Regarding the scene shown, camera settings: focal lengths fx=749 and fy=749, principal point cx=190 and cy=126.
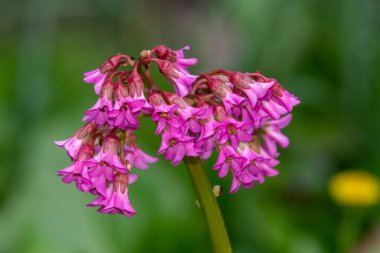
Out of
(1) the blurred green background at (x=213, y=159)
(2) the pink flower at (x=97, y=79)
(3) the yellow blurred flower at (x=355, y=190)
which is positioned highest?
(2) the pink flower at (x=97, y=79)

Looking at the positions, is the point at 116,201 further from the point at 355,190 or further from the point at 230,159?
the point at 355,190

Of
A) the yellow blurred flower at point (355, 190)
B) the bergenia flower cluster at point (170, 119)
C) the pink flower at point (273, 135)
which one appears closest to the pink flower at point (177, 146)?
the bergenia flower cluster at point (170, 119)

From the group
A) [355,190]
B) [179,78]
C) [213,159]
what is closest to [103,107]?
[179,78]

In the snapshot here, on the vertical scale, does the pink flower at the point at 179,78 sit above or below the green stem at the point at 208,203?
above

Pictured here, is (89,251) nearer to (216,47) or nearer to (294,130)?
(294,130)

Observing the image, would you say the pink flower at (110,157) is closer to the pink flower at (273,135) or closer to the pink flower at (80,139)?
the pink flower at (80,139)

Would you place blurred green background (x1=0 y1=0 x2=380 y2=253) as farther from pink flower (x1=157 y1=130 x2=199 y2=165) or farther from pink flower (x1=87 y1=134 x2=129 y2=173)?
pink flower (x1=157 y1=130 x2=199 y2=165)

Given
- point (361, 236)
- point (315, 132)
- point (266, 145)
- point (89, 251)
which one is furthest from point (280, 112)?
point (315, 132)
